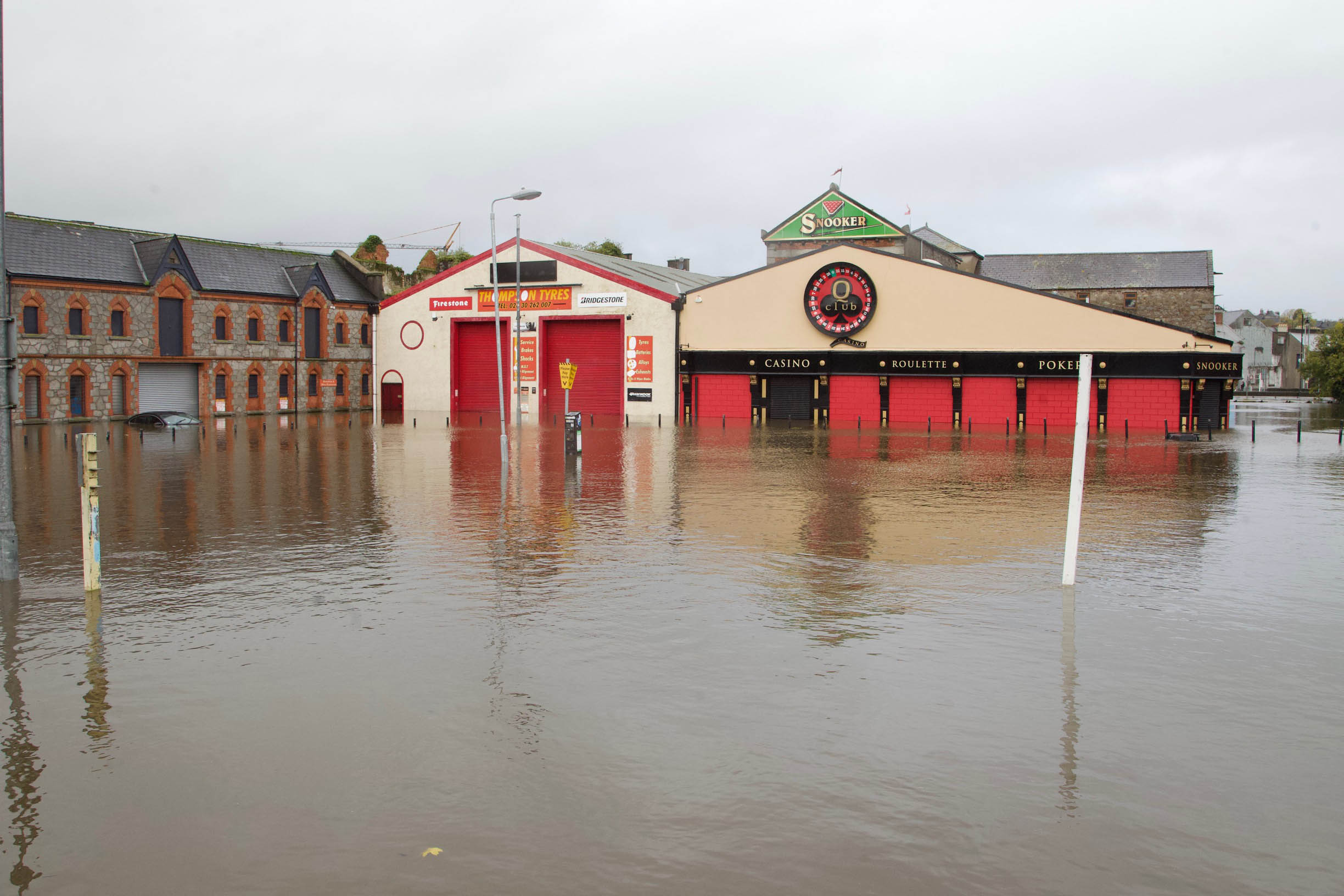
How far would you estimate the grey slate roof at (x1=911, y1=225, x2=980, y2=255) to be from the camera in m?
79.5

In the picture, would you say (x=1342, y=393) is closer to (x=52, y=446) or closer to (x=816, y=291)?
(x=816, y=291)

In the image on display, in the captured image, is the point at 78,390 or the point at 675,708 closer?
the point at 675,708

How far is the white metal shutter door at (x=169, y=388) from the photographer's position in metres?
52.4

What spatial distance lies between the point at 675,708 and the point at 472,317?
50.5m

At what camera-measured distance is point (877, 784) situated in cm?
595

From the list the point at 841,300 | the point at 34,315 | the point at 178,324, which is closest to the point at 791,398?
the point at 841,300

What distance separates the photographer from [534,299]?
5391 cm

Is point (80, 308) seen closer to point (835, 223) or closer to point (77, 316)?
point (77, 316)

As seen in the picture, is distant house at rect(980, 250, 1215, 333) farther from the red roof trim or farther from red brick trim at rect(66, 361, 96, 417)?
red brick trim at rect(66, 361, 96, 417)

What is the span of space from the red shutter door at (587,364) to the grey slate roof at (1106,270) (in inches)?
1341

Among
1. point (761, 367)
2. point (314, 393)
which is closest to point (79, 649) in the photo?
point (761, 367)

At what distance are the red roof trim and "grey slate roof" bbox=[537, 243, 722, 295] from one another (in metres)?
0.20

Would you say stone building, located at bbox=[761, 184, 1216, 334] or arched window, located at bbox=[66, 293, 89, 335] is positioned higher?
stone building, located at bbox=[761, 184, 1216, 334]

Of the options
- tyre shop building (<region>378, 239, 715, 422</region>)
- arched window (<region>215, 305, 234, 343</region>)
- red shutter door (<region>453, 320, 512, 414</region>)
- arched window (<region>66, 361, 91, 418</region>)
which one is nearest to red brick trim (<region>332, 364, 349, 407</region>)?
tyre shop building (<region>378, 239, 715, 422</region>)
